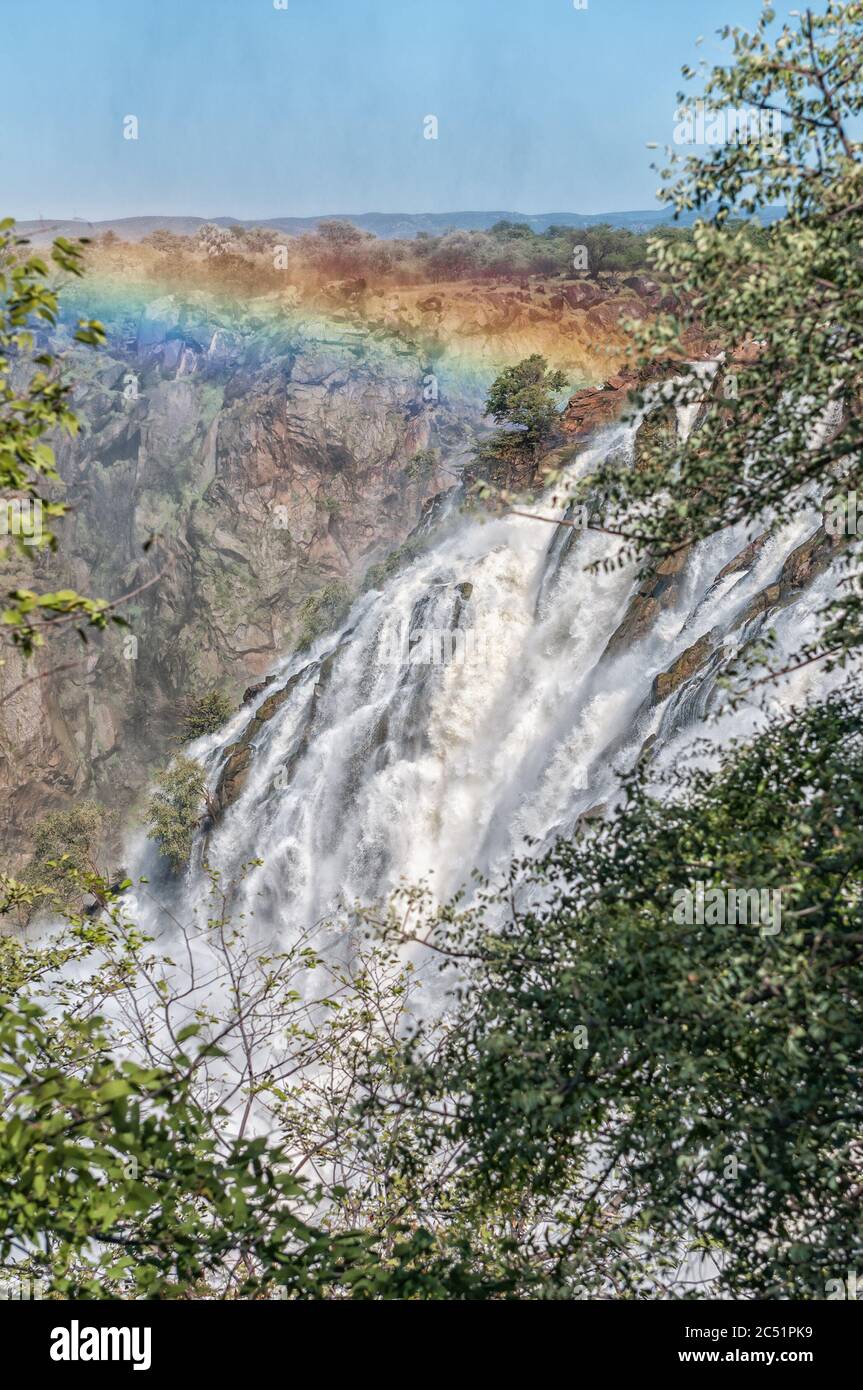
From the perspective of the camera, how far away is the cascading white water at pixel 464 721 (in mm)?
22406

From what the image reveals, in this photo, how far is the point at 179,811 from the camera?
1358 inches

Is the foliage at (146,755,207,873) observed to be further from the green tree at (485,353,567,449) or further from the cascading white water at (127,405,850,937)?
the green tree at (485,353,567,449)

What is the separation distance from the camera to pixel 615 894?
630 cm

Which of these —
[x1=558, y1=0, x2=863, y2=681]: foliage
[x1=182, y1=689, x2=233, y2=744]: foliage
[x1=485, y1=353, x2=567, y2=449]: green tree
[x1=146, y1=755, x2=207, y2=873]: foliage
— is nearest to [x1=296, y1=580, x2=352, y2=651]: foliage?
[x1=182, y1=689, x2=233, y2=744]: foliage

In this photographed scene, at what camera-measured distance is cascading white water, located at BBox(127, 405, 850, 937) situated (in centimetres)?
Result: 2241

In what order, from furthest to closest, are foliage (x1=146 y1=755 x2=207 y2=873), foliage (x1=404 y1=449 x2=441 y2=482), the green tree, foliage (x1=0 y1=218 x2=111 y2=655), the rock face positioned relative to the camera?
foliage (x1=404 y1=449 x2=441 y2=482), the green tree, foliage (x1=146 y1=755 x2=207 y2=873), the rock face, foliage (x1=0 y1=218 x2=111 y2=655)

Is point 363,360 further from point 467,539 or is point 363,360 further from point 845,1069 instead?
point 845,1069

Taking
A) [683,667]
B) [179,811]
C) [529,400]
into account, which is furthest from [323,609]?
[683,667]

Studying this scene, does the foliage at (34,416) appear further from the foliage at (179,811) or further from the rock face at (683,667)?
the foliage at (179,811)

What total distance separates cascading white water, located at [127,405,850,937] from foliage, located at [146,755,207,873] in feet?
7.45

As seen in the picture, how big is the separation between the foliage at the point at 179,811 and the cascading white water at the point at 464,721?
2272mm

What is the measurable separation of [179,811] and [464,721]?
1256 centimetres

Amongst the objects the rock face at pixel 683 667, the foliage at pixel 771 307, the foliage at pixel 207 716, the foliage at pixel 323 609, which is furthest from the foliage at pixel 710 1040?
the foliage at pixel 207 716
